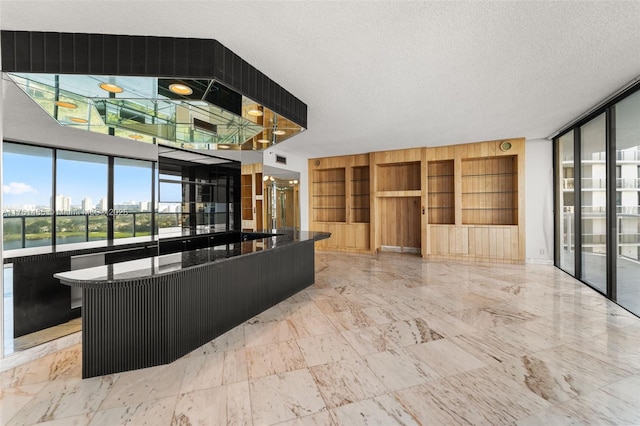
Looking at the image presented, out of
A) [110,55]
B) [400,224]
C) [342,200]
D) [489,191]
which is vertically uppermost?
[110,55]

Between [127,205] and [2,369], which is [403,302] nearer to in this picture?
[2,369]

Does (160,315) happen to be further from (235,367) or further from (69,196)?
(69,196)

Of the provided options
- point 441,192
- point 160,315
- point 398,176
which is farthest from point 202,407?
point 398,176

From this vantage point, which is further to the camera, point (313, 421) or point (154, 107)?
point (154, 107)

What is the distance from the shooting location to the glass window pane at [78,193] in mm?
4277

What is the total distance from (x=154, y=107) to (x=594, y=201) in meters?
6.18

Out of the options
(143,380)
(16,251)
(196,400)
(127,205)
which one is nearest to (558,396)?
(196,400)

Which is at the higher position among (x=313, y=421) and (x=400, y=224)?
(x=400, y=224)

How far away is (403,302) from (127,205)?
5493mm

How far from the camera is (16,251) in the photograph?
9.49 ft

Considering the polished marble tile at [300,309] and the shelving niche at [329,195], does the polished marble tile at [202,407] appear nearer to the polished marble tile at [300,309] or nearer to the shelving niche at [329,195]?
the polished marble tile at [300,309]

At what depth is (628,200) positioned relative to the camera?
11.6ft

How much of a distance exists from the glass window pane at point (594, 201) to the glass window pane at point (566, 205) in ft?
1.59

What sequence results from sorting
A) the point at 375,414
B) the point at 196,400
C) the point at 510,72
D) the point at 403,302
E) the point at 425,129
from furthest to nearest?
the point at 425,129 < the point at 403,302 < the point at 510,72 < the point at 196,400 < the point at 375,414
